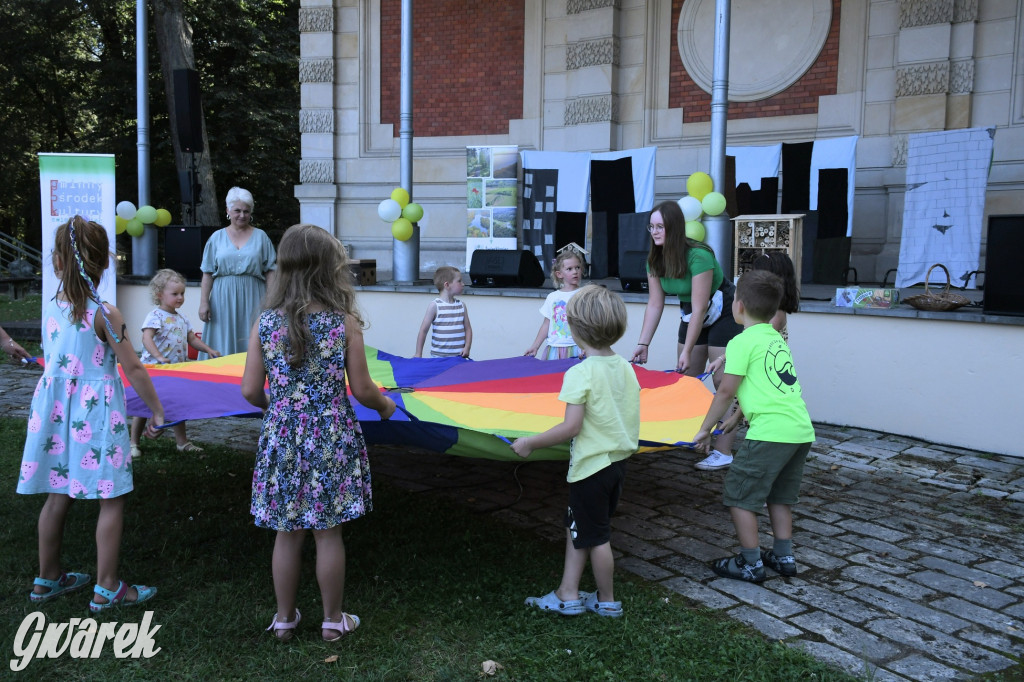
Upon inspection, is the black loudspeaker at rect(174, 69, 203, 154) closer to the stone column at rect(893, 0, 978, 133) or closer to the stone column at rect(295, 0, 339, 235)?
the stone column at rect(295, 0, 339, 235)

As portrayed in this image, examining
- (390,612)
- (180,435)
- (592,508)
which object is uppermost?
(592,508)

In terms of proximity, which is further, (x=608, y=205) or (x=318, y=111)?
(x=318, y=111)

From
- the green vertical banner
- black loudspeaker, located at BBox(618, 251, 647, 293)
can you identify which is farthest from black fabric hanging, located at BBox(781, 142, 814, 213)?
the green vertical banner

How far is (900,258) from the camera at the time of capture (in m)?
9.02

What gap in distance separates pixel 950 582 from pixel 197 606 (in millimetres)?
2833

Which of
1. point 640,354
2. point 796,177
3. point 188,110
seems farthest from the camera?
point 188,110

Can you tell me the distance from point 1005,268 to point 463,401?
12.1 feet

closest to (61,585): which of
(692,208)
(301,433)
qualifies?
(301,433)

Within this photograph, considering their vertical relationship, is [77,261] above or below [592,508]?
above

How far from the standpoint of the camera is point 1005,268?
5492 mm

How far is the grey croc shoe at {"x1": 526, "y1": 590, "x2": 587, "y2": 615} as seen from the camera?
300cm

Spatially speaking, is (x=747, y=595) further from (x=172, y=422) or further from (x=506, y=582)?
(x=172, y=422)

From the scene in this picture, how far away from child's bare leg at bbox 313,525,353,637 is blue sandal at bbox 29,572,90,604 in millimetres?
1065

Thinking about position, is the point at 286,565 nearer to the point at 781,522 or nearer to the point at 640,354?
the point at 781,522
